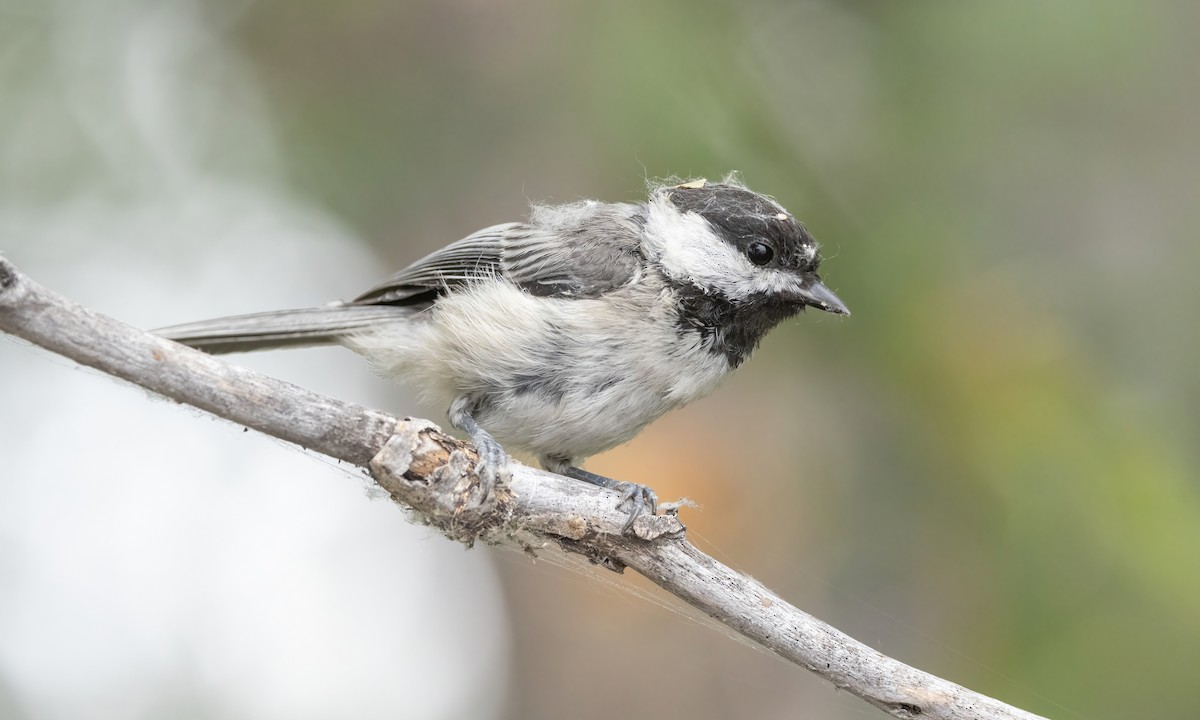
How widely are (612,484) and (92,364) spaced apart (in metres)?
1.28

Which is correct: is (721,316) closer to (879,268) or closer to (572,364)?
(572,364)

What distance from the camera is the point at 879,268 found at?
2998 mm

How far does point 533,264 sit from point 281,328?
2.42 feet

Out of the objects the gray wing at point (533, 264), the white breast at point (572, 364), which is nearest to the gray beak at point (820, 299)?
the white breast at point (572, 364)

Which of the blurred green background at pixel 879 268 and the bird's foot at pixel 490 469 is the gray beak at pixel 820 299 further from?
the bird's foot at pixel 490 469

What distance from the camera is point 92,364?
1.67m

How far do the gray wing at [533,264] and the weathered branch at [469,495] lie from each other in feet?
2.32

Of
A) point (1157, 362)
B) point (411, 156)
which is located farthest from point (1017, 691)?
point (411, 156)

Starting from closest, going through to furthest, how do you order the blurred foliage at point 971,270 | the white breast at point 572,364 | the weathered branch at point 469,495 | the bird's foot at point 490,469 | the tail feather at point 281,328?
the weathered branch at point 469,495 → the bird's foot at point 490,469 → the white breast at point 572,364 → the tail feather at point 281,328 → the blurred foliage at point 971,270


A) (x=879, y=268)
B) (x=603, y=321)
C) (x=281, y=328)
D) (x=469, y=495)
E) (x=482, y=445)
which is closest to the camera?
(x=469, y=495)

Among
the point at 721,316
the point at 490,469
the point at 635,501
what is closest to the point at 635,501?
the point at 635,501

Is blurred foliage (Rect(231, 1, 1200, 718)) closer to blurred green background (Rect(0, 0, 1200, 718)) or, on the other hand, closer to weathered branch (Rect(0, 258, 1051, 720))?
blurred green background (Rect(0, 0, 1200, 718))

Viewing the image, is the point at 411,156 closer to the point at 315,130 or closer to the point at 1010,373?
the point at 315,130

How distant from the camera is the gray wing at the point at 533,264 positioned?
2.60m
